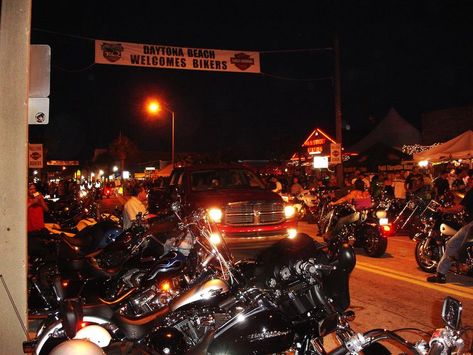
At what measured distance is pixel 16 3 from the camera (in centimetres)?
422

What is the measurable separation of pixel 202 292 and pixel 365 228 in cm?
762

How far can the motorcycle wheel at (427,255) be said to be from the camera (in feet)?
28.9

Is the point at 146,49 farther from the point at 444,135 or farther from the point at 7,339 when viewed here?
the point at 444,135

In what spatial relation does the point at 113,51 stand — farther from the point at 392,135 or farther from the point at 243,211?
the point at 392,135

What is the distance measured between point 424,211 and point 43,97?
7.95m

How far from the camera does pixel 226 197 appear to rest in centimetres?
961

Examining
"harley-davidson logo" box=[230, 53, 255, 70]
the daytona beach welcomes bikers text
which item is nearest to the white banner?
the daytona beach welcomes bikers text

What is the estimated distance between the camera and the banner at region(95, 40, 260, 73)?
1655cm

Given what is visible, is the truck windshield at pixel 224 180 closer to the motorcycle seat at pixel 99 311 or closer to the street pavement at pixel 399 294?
the street pavement at pixel 399 294

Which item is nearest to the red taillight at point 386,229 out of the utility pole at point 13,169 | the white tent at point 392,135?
the utility pole at point 13,169

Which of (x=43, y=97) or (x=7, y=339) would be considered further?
(x=43, y=97)

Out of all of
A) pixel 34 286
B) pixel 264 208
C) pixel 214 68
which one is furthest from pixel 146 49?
pixel 34 286

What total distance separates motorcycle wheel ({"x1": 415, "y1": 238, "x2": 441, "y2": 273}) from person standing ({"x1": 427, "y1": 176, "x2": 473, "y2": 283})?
1.98 ft

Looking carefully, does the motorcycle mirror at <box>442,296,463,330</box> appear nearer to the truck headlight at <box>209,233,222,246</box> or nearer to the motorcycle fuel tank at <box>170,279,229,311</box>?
the motorcycle fuel tank at <box>170,279,229,311</box>
